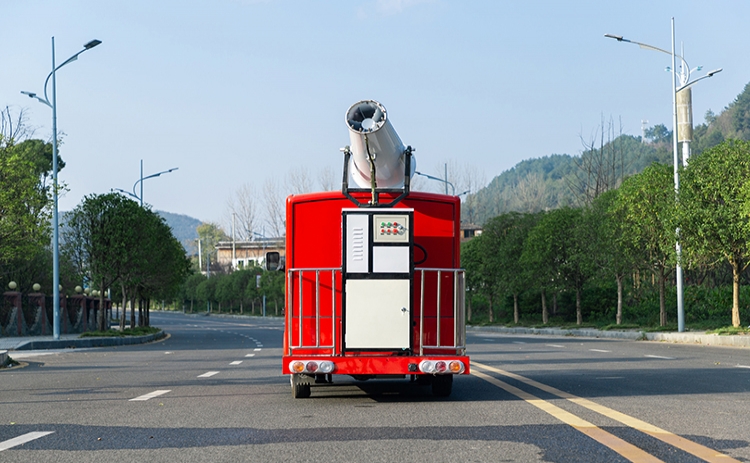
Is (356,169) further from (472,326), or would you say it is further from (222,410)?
(472,326)

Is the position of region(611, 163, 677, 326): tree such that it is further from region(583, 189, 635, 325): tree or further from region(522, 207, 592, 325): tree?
region(522, 207, 592, 325): tree

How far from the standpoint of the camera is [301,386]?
451 inches

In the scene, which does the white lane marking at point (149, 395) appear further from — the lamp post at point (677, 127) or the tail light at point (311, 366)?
the lamp post at point (677, 127)

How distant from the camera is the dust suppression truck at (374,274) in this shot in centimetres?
1059

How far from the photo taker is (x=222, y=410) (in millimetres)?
10328

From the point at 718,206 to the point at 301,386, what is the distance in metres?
22.2

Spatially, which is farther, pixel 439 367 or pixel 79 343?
pixel 79 343

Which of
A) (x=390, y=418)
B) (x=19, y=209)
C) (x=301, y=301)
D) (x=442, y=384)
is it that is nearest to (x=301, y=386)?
(x=301, y=301)

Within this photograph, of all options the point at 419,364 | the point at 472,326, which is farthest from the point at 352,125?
the point at 472,326

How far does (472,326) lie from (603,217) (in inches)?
737

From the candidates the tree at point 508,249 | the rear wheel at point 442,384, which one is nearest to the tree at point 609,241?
the tree at point 508,249

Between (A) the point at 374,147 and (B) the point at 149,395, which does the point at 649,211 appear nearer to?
(B) the point at 149,395

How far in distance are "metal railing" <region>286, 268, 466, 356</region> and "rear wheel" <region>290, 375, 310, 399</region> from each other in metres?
0.60

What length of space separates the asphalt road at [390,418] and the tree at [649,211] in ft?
60.4
